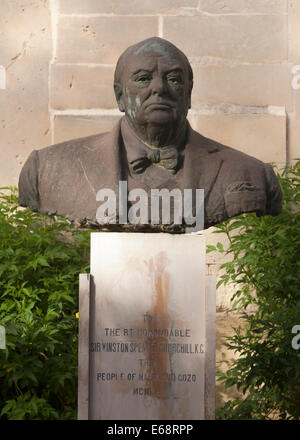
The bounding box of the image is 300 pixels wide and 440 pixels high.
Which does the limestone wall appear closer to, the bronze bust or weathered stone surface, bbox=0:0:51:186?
weathered stone surface, bbox=0:0:51:186

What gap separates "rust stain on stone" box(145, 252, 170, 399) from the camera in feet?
11.3

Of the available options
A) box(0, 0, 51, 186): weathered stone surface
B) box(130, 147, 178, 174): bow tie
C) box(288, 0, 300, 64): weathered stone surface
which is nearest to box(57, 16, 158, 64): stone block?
box(0, 0, 51, 186): weathered stone surface

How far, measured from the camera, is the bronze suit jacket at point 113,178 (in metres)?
3.54

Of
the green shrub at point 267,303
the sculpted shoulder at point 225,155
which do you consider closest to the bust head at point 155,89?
the sculpted shoulder at point 225,155

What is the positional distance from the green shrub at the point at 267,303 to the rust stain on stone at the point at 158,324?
0.85 m

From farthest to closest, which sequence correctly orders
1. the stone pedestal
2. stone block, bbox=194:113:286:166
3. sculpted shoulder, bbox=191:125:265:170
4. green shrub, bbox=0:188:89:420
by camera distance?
stone block, bbox=194:113:286:166 < green shrub, bbox=0:188:89:420 < sculpted shoulder, bbox=191:125:265:170 < the stone pedestal

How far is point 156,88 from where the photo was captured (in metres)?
3.47

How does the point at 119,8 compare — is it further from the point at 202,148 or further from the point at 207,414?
the point at 207,414

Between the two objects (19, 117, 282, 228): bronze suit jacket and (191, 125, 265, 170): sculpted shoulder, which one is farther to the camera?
(191, 125, 265, 170): sculpted shoulder

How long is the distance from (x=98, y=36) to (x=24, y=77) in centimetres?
51

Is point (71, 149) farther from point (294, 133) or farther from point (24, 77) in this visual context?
point (294, 133)

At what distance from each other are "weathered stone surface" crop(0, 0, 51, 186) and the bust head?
1.72 m

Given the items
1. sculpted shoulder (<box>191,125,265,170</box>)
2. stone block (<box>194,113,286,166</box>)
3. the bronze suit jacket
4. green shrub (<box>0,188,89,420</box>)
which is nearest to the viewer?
the bronze suit jacket

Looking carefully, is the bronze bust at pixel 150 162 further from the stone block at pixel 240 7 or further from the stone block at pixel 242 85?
the stone block at pixel 240 7
